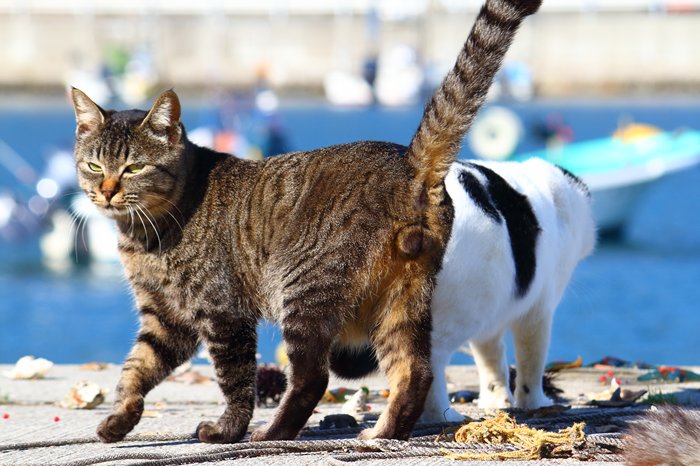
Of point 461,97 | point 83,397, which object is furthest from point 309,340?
point 83,397

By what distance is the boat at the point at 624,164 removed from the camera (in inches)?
858

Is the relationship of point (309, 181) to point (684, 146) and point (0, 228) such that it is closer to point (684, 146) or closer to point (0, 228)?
point (684, 146)

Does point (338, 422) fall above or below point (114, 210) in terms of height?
below

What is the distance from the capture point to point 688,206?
3456 centimetres

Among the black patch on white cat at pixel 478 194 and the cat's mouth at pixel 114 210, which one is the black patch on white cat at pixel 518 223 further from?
the cat's mouth at pixel 114 210

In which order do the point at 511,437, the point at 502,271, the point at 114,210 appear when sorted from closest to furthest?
the point at 511,437, the point at 114,210, the point at 502,271

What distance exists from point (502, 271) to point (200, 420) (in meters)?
1.72

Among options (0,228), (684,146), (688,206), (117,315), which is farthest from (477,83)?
(688,206)

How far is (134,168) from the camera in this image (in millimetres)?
5211

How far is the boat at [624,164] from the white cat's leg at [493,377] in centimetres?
1489

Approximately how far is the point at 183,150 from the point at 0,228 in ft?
72.1

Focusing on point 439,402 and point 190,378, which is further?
point 190,378

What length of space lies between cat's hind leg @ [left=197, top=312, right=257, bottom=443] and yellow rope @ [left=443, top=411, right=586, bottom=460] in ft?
3.09

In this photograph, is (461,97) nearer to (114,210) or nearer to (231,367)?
(231,367)
